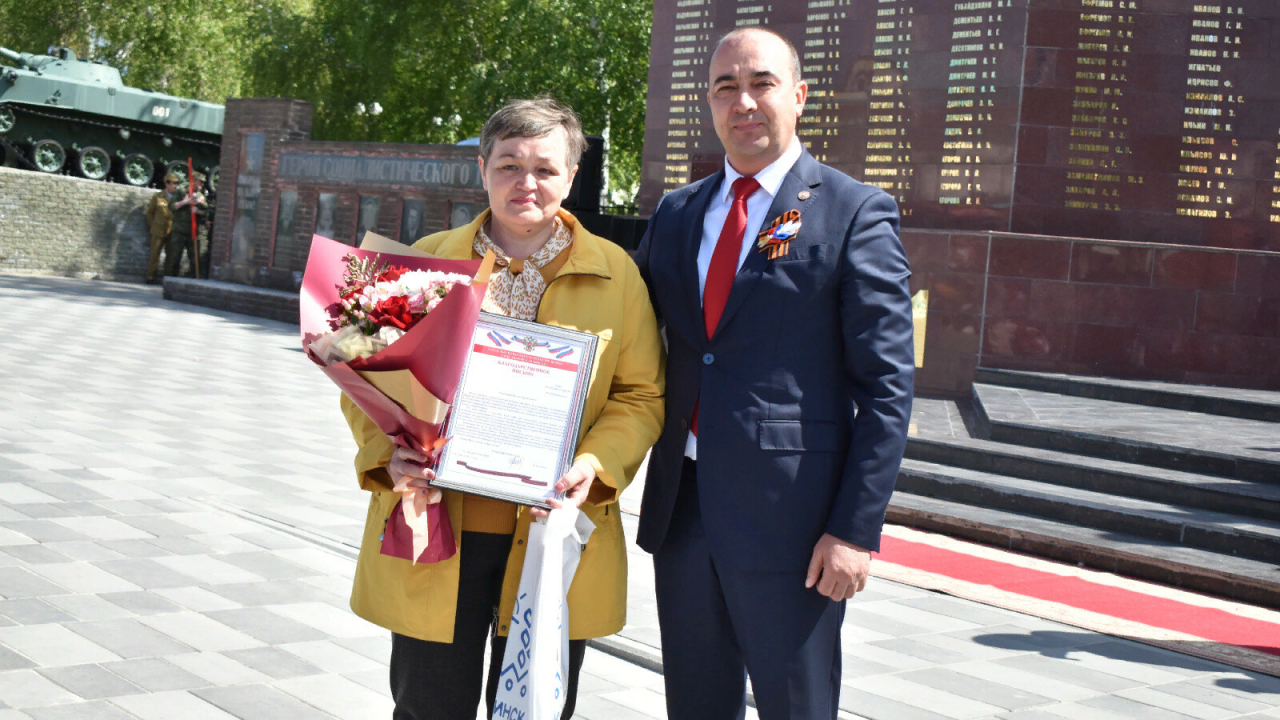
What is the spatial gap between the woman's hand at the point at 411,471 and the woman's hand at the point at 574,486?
0.22 meters

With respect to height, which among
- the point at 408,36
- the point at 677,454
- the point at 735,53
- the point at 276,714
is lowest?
the point at 276,714

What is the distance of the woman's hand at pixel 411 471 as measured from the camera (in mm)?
2434

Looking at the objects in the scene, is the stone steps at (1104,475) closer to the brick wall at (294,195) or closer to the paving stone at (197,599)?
the paving stone at (197,599)

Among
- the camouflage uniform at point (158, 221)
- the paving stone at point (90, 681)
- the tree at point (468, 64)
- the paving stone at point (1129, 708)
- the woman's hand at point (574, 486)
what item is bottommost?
the paving stone at point (90, 681)

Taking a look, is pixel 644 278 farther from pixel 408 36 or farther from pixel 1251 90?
pixel 408 36

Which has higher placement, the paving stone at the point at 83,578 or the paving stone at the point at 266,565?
the paving stone at the point at 83,578

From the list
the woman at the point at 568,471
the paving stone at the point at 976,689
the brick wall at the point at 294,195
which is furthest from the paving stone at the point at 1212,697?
the brick wall at the point at 294,195

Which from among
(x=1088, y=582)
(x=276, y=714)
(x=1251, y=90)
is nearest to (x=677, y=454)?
(x=276, y=714)

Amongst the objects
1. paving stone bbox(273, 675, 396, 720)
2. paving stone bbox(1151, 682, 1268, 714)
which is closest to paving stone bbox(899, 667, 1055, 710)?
paving stone bbox(1151, 682, 1268, 714)

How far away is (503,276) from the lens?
268 centimetres

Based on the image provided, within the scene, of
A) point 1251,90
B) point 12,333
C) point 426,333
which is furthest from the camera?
point 12,333

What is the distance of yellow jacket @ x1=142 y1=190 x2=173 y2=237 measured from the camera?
23.6m

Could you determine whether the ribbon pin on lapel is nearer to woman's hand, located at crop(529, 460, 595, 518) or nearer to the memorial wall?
woman's hand, located at crop(529, 460, 595, 518)

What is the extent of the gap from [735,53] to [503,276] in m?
0.70
